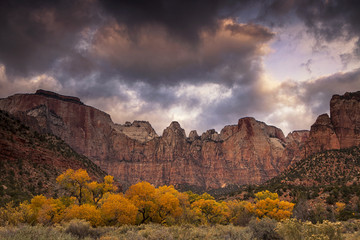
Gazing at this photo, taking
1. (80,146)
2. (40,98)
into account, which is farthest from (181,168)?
(40,98)

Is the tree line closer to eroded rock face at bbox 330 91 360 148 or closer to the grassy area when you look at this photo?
the grassy area

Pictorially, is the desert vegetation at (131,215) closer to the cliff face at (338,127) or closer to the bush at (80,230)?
the bush at (80,230)

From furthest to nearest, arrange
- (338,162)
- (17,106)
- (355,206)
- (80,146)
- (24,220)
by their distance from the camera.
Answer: (80,146)
(17,106)
(338,162)
(355,206)
(24,220)

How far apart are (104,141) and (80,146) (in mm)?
19892

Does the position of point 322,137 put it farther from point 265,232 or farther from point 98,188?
point 98,188

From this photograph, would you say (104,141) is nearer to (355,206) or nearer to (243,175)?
(243,175)

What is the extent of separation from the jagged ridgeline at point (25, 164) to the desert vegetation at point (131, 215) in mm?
6809

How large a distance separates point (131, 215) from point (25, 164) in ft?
108

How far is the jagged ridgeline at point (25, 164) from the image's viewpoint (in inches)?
1489

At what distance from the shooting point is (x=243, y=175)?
188875mm

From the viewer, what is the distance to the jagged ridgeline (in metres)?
37.8

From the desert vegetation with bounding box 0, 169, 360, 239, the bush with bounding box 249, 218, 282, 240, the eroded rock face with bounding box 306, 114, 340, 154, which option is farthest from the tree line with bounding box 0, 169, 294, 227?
the eroded rock face with bounding box 306, 114, 340, 154

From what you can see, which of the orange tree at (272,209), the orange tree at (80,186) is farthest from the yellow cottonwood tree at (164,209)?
the orange tree at (272,209)

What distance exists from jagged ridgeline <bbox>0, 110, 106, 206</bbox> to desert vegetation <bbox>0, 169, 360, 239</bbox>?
22.3 ft
